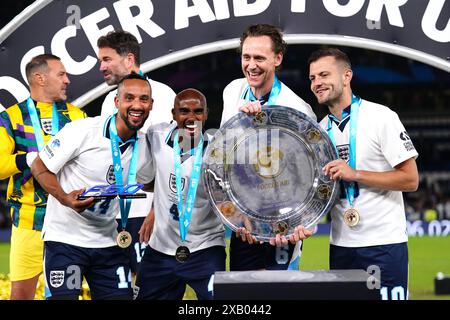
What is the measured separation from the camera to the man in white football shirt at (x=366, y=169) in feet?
11.2

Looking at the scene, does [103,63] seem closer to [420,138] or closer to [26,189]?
[26,189]

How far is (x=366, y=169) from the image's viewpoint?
3473 mm

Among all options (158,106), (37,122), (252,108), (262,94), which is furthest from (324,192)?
(37,122)

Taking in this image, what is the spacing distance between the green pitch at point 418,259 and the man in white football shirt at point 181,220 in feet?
14.6

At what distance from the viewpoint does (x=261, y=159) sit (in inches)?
127

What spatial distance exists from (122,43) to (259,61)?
0.93 metres

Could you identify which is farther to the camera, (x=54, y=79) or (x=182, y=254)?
(x=54, y=79)

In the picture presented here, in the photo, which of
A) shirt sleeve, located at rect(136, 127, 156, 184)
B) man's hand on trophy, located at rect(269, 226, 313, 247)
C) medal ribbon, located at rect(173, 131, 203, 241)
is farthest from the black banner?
man's hand on trophy, located at rect(269, 226, 313, 247)

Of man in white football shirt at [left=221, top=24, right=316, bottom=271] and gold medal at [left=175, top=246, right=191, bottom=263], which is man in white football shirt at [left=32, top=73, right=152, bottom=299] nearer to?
gold medal at [left=175, top=246, right=191, bottom=263]

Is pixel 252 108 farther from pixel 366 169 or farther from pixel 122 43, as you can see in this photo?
pixel 122 43

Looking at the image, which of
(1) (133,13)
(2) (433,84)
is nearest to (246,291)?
(1) (133,13)

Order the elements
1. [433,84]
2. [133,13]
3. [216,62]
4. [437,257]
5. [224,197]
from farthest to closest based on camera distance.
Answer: [433,84], [216,62], [437,257], [133,13], [224,197]

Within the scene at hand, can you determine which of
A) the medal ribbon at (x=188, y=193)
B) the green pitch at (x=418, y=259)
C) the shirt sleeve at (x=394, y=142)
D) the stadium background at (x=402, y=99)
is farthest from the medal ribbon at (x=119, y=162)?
the stadium background at (x=402, y=99)
